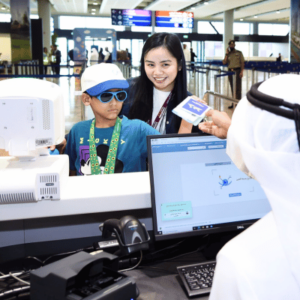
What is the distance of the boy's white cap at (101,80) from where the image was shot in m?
2.16

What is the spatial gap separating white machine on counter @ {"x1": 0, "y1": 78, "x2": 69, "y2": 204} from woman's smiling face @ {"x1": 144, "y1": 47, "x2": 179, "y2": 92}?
139 centimetres

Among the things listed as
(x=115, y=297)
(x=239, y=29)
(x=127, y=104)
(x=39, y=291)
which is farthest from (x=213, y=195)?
(x=239, y=29)

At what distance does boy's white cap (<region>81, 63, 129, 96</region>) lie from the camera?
216cm

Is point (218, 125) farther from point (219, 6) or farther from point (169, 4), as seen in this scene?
point (219, 6)

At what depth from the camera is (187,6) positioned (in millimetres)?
22297

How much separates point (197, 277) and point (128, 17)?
1869cm

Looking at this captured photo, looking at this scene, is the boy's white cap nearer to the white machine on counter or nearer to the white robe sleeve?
the white machine on counter

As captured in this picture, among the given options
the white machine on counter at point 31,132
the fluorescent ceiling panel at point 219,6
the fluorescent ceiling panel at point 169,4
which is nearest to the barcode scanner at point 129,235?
the white machine on counter at point 31,132

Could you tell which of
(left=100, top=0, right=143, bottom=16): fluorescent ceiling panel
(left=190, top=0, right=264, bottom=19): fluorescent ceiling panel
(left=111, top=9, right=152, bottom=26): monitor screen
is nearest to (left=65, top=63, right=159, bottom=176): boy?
(left=111, top=9, right=152, bottom=26): monitor screen

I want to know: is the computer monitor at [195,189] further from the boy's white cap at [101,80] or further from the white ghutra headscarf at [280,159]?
the boy's white cap at [101,80]

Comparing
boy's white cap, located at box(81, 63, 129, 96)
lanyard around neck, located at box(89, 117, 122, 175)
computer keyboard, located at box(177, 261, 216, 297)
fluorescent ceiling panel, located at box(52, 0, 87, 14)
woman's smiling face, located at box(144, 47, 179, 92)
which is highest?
fluorescent ceiling panel, located at box(52, 0, 87, 14)

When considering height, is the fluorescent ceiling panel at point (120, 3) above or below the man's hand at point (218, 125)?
above

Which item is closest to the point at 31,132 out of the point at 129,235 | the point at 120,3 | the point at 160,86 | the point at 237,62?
the point at 129,235

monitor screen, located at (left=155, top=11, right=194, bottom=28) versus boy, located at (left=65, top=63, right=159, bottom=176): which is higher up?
monitor screen, located at (left=155, top=11, right=194, bottom=28)
